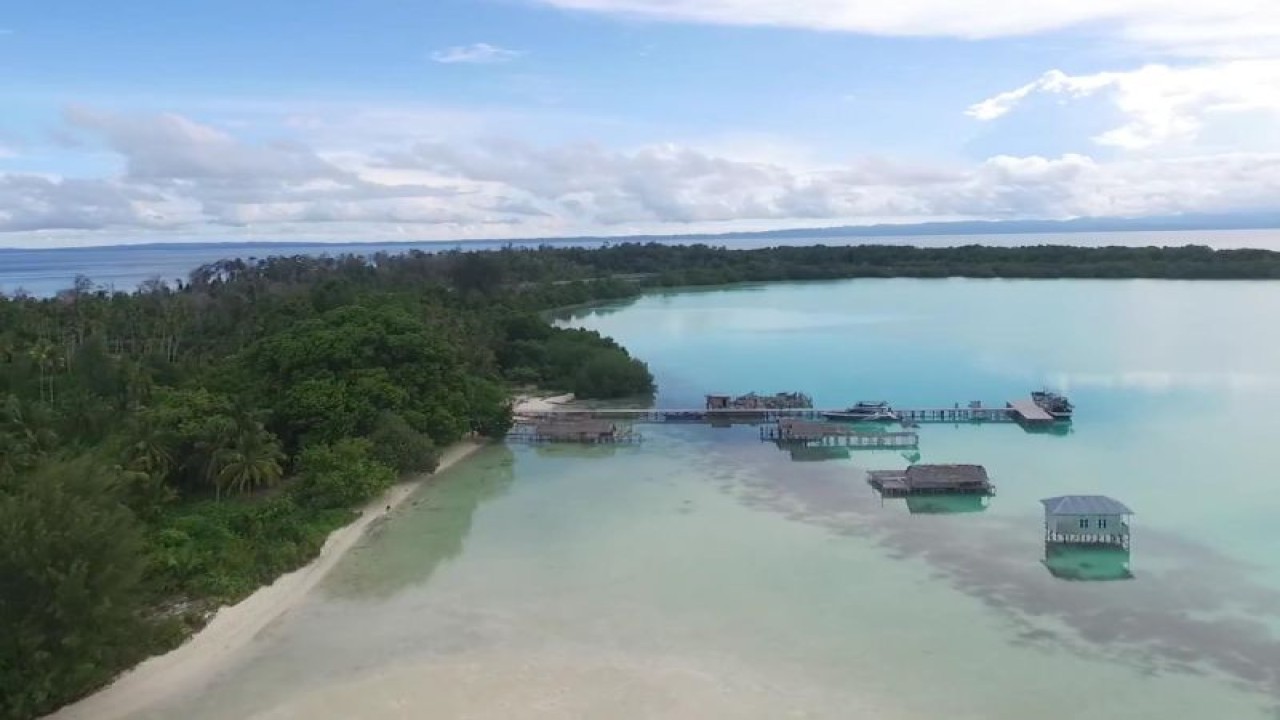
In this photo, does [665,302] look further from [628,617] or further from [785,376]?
[628,617]

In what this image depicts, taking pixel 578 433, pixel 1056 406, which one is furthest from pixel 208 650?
pixel 1056 406

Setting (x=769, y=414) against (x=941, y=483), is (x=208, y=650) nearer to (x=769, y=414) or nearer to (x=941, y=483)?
(x=941, y=483)

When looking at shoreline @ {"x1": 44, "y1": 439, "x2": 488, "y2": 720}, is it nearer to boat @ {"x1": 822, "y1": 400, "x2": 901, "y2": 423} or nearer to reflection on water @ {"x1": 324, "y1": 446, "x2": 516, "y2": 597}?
reflection on water @ {"x1": 324, "y1": 446, "x2": 516, "y2": 597}

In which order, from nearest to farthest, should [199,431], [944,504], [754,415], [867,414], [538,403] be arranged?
[199,431], [944,504], [867,414], [754,415], [538,403]

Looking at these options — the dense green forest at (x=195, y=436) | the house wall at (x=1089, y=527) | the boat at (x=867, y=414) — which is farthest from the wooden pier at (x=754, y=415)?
the house wall at (x=1089, y=527)

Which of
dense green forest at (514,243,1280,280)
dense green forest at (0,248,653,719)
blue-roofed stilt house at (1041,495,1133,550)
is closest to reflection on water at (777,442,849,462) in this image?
dense green forest at (0,248,653,719)

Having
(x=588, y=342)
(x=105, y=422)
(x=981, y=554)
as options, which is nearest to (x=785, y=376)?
(x=588, y=342)
